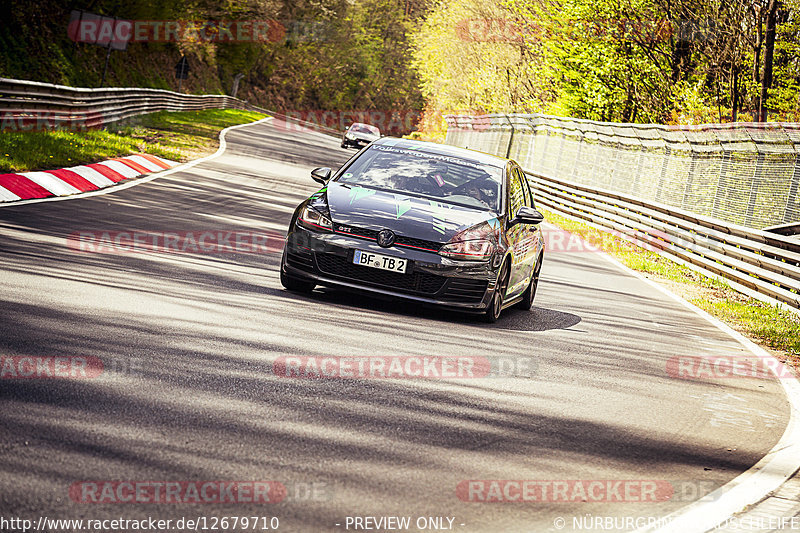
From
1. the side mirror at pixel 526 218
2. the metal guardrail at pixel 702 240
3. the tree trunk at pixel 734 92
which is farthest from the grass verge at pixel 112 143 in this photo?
the tree trunk at pixel 734 92

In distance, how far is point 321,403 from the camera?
5.74 meters

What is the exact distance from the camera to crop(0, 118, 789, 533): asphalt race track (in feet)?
14.1

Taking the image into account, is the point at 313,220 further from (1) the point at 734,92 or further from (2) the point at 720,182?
(1) the point at 734,92

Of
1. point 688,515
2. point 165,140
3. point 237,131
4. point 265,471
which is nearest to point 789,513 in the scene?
point 688,515

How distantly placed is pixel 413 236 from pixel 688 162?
51.1ft

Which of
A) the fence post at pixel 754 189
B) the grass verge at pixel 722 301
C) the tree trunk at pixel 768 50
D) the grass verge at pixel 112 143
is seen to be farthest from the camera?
the tree trunk at pixel 768 50

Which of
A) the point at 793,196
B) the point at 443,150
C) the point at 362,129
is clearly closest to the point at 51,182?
the point at 443,150

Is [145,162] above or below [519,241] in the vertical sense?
below

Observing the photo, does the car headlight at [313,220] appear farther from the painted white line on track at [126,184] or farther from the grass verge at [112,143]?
the grass verge at [112,143]

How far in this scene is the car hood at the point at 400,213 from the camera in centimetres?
909

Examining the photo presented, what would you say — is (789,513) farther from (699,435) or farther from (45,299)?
(45,299)

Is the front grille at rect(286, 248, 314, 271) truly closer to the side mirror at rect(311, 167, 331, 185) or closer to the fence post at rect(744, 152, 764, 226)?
the side mirror at rect(311, 167, 331, 185)

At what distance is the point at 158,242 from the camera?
466 inches

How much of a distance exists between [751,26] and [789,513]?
28.8 metres
